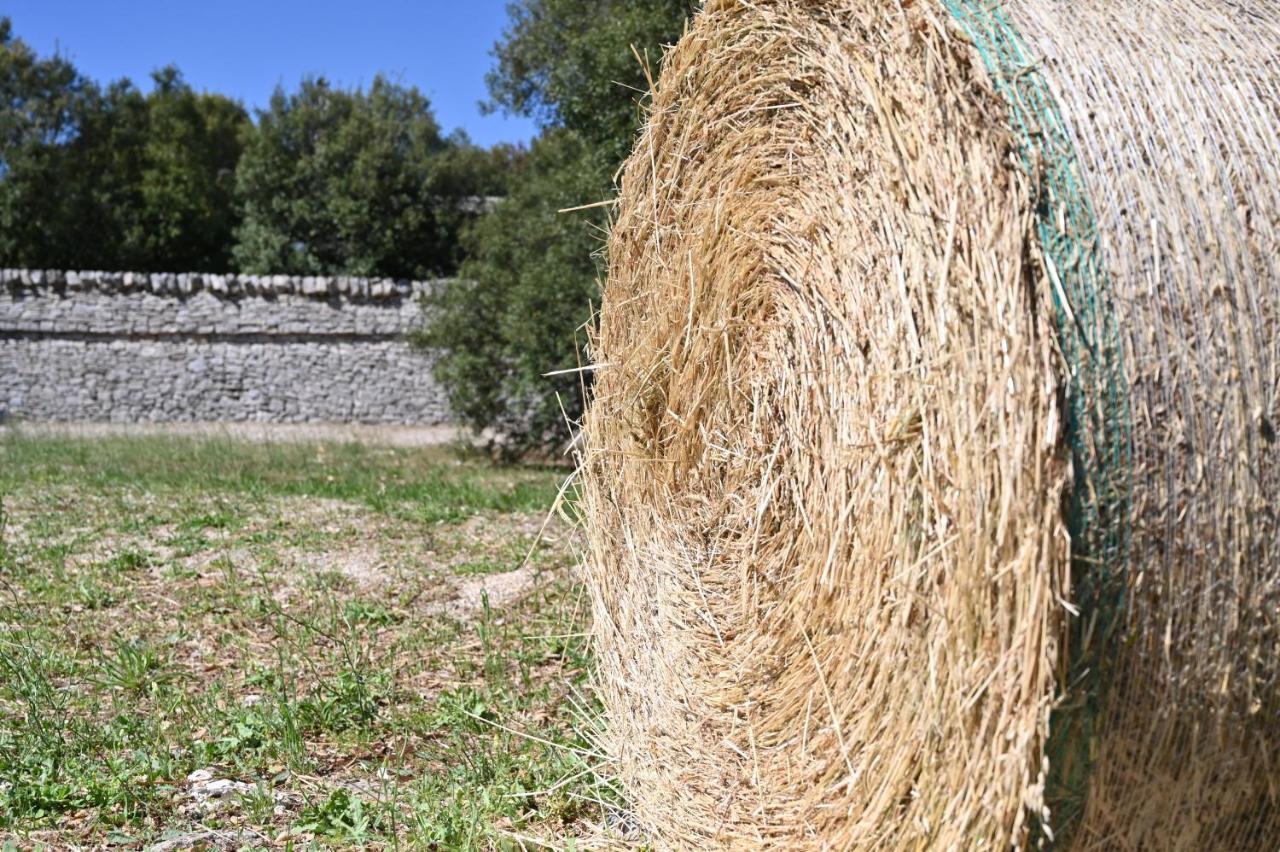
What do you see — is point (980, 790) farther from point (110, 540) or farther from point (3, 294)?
point (3, 294)

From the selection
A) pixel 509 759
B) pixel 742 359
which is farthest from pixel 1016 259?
pixel 509 759

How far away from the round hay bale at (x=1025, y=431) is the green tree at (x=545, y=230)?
7958mm

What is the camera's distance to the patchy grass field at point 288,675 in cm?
382

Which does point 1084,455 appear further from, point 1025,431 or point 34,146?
point 34,146

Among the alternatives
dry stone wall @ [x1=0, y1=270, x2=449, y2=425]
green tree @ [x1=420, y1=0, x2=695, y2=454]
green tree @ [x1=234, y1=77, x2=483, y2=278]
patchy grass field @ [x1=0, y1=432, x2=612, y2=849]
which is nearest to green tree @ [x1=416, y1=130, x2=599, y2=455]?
green tree @ [x1=420, y1=0, x2=695, y2=454]

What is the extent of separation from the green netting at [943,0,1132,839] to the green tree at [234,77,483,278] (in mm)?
21407

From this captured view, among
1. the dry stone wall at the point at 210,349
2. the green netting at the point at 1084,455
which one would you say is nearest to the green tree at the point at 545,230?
the dry stone wall at the point at 210,349

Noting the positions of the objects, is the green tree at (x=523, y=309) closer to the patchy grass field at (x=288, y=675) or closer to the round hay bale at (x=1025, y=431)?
the patchy grass field at (x=288, y=675)

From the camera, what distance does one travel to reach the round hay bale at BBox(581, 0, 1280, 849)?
8.21 feet

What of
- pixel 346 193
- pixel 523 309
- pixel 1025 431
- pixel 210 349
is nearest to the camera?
pixel 1025 431

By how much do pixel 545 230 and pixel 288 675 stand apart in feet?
29.5

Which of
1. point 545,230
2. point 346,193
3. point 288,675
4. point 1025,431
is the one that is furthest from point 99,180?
point 1025,431

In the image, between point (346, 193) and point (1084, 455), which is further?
point (346, 193)

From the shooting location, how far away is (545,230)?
13.4 m
